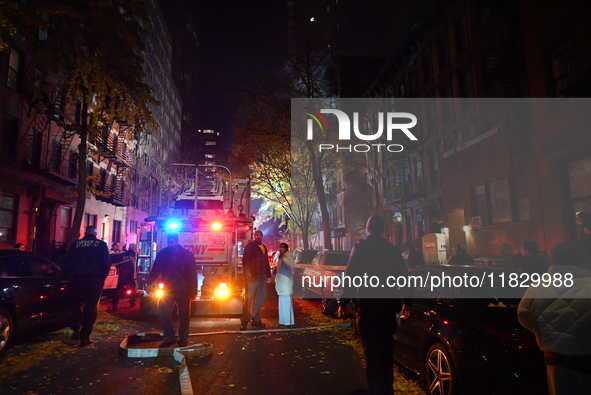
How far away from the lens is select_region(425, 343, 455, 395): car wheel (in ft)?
14.3

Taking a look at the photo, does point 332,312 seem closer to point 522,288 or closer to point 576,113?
point 522,288

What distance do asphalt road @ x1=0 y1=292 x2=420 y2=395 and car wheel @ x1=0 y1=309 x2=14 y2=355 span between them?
24 cm

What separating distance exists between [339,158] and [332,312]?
17435 millimetres

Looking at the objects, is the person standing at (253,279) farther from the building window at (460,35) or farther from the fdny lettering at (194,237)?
the building window at (460,35)

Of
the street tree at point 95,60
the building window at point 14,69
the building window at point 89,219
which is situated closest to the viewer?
the street tree at point 95,60

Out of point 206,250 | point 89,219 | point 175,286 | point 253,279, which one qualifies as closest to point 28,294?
point 175,286

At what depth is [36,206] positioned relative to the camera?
65.4 ft

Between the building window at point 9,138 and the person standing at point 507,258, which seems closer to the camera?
the person standing at point 507,258

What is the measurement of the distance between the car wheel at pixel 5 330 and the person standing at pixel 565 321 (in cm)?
748

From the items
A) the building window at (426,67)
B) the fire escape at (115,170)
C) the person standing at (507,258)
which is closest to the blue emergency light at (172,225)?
the person standing at (507,258)

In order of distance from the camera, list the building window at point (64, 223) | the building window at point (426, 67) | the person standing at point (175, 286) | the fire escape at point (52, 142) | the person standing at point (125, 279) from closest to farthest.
Result: the person standing at point (175, 286), the person standing at point (125, 279), the fire escape at point (52, 142), the building window at point (64, 223), the building window at point (426, 67)

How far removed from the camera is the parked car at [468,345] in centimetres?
379

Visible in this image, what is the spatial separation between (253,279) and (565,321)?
6.65m

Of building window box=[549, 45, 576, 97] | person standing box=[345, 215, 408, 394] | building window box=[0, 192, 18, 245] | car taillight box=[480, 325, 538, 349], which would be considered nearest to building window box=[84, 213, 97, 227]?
building window box=[0, 192, 18, 245]
